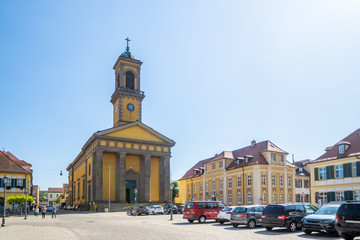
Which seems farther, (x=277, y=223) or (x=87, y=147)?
(x=87, y=147)

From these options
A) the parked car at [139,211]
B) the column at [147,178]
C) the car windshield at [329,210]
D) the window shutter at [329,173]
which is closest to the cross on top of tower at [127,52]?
the column at [147,178]

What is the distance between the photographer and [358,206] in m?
14.1

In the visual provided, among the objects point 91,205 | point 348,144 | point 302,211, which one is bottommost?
point 91,205

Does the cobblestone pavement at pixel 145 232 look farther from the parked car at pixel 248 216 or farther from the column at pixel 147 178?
the column at pixel 147 178

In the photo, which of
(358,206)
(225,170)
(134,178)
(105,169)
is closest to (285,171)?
(225,170)

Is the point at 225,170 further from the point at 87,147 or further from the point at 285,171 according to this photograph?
the point at 87,147

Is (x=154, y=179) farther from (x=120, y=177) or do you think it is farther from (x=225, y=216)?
(x=225, y=216)

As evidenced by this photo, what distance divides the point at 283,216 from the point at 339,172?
2431 cm

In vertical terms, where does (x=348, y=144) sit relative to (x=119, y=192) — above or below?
above

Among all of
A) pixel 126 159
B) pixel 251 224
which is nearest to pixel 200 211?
pixel 251 224

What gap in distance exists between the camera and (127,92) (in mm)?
66188

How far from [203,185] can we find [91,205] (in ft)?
81.6

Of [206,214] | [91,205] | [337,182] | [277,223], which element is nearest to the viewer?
[277,223]

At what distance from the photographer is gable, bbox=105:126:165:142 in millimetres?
57875
